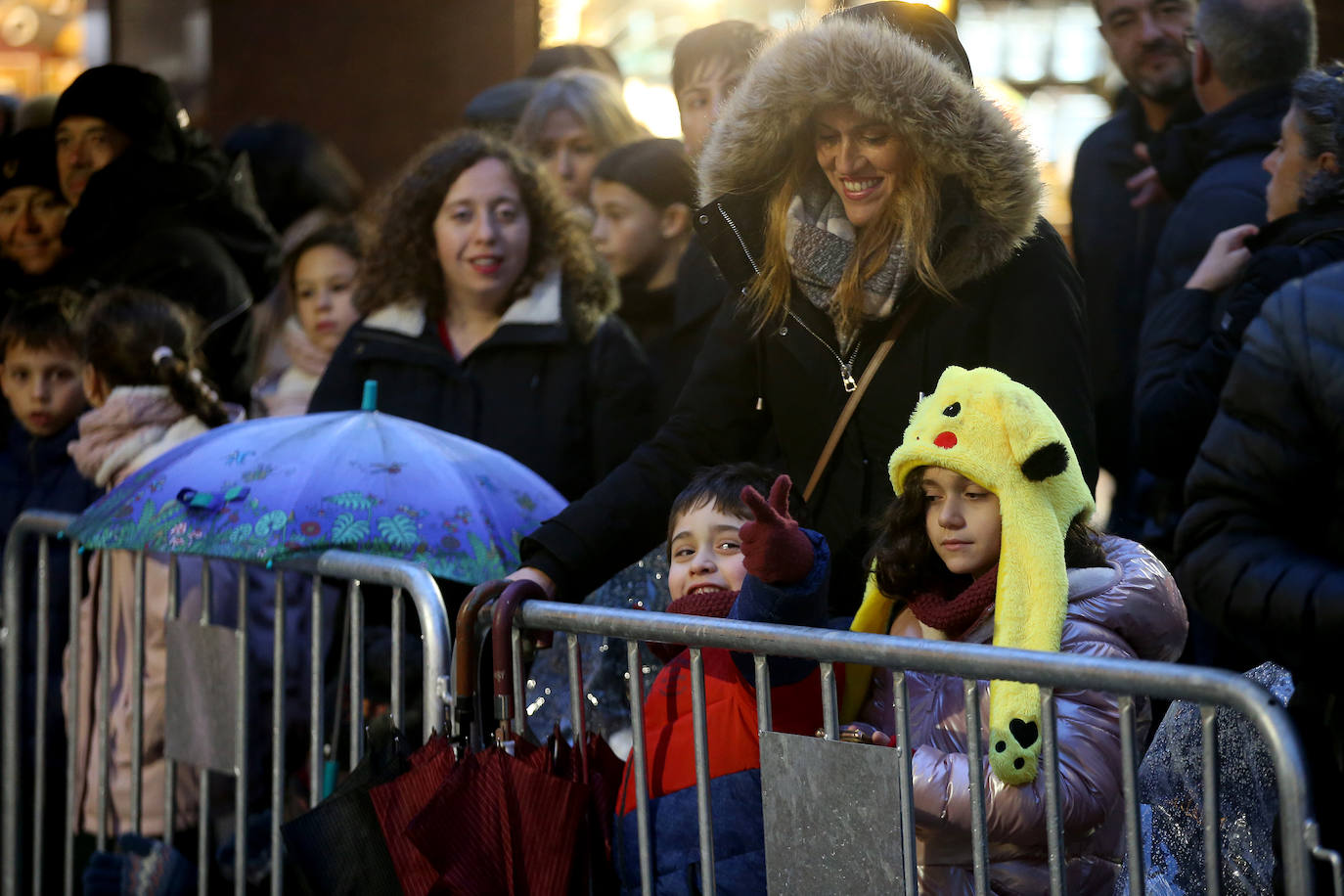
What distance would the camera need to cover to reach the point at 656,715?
3.15 metres

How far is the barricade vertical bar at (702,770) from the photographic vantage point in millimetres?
2877

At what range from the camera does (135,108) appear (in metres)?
5.86

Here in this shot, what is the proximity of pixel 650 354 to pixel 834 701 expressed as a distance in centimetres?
277

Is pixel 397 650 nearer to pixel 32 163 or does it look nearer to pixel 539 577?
pixel 539 577

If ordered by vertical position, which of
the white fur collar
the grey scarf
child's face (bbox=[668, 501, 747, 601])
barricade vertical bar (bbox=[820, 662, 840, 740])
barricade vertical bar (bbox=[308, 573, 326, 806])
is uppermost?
the grey scarf

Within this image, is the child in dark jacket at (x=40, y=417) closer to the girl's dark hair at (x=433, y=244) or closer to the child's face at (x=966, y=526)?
the girl's dark hair at (x=433, y=244)

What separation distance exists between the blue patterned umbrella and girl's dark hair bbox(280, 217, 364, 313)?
2.36 m

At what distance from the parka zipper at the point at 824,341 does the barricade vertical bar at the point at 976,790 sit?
1.02m

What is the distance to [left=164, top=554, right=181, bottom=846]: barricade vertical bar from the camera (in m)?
4.10

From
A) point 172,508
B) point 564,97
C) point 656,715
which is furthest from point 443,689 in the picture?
point 564,97

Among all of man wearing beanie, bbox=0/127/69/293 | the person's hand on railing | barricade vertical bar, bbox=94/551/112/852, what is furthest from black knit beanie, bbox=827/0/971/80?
man wearing beanie, bbox=0/127/69/293

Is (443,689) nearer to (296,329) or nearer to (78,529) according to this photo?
(78,529)

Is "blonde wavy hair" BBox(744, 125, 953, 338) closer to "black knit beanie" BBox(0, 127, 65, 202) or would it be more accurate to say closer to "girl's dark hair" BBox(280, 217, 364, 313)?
"girl's dark hair" BBox(280, 217, 364, 313)

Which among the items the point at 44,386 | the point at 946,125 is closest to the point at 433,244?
the point at 44,386
